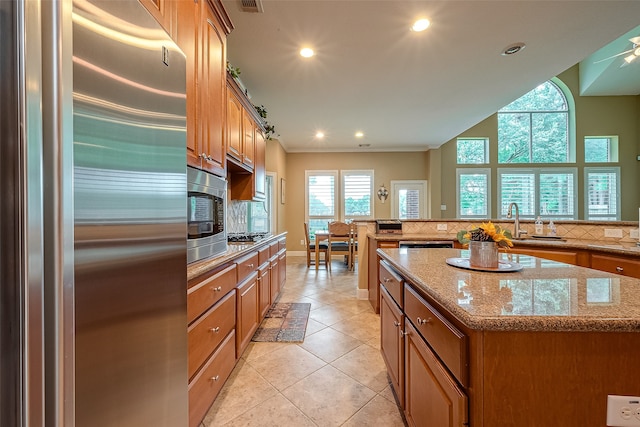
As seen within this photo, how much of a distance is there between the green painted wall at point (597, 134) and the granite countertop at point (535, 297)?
19.5ft

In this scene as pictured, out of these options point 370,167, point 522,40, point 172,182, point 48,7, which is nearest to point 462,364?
point 172,182

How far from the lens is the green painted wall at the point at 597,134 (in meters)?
6.54

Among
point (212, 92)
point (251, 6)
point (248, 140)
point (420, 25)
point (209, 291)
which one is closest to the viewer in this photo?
point (209, 291)

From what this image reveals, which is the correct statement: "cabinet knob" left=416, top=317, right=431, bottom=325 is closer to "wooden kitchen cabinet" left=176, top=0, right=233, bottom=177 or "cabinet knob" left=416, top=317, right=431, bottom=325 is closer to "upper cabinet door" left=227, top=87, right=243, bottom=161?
"wooden kitchen cabinet" left=176, top=0, right=233, bottom=177

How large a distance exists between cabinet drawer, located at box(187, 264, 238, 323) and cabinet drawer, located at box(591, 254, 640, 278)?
296cm

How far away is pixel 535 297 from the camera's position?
0.84 m

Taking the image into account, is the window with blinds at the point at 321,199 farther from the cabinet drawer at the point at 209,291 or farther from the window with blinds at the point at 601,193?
the window with blinds at the point at 601,193

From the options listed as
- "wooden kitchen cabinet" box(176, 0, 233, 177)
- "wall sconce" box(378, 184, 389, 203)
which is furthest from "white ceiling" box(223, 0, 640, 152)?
"wall sconce" box(378, 184, 389, 203)

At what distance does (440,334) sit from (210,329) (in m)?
1.12

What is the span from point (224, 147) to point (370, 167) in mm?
5476

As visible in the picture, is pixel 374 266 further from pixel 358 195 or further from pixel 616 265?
pixel 358 195

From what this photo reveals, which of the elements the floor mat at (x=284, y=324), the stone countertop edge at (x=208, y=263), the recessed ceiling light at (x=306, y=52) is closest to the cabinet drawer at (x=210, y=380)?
the stone countertop edge at (x=208, y=263)

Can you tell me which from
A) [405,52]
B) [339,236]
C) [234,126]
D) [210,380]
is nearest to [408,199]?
[339,236]

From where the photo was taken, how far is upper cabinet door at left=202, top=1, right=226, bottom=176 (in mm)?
1608
